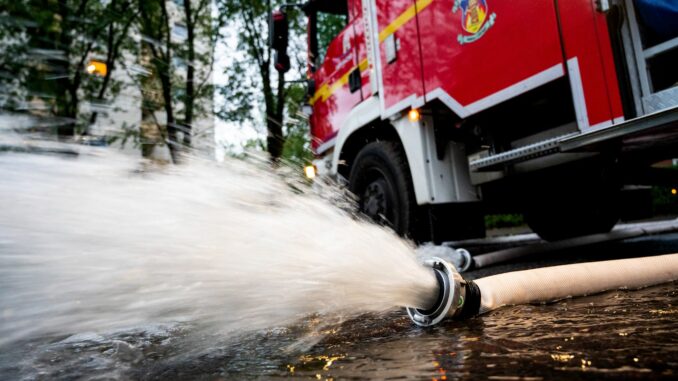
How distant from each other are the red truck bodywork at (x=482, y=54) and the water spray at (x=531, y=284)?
3.14 feet

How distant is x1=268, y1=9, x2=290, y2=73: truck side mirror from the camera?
505 centimetres

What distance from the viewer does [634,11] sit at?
2.67 metres

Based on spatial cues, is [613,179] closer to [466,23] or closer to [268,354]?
[466,23]

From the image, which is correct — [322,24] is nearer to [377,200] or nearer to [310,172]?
[310,172]

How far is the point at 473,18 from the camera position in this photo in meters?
3.36

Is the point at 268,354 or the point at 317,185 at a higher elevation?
the point at 317,185

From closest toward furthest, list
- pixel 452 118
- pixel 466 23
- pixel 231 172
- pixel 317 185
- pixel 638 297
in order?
pixel 638 297, pixel 231 172, pixel 466 23, pixel 452 118, pixel 317 185

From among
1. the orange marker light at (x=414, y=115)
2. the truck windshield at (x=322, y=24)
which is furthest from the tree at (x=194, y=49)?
the orange marker light at (x=414, y=115)

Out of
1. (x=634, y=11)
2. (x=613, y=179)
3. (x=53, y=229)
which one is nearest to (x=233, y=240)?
(x=53, y=229)

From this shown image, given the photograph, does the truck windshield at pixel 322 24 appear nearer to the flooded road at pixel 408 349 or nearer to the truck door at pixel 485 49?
the truck door at pixel 485 49

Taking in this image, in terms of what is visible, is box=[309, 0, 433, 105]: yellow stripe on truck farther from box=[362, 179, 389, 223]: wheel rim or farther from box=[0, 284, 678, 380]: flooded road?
box=[0, 284, 678, 380]: flooded road

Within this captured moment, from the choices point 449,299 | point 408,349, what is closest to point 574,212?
point 449,299

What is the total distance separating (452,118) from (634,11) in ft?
5.22

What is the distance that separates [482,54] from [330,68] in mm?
2547
